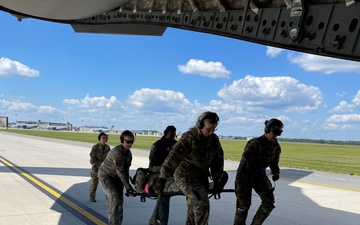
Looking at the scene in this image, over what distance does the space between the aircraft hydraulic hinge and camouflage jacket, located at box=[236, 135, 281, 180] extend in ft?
4.88

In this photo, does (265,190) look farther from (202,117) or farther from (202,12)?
(202,12)

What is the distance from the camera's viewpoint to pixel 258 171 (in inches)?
206

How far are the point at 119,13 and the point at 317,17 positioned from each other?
433 cm

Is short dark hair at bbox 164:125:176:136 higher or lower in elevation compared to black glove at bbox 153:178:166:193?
higher

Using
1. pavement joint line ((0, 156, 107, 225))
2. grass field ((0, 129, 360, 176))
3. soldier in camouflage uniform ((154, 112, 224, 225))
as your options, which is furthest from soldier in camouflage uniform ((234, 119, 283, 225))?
grass field ((0, 129, 360, 176))

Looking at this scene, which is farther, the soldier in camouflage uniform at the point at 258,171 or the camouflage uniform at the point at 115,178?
the camouflage uniform at the point at 115,178

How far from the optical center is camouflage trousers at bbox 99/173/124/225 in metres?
5.41

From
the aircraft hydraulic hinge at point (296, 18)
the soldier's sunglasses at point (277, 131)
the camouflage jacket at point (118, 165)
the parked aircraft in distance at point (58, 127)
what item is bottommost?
the parked aircraft in distance at point (58, 127)

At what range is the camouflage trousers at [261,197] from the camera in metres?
5.20

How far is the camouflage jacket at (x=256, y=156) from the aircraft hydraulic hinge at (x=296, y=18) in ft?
4.88

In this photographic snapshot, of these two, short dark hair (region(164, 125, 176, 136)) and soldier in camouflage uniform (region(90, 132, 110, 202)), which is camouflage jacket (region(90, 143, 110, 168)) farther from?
short dark hair (region(164, 125, 176, 136))

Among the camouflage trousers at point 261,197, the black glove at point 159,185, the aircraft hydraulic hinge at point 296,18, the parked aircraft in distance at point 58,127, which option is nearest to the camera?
the black glove at point 159,185

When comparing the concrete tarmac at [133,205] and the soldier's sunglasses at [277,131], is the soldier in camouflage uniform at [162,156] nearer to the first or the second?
the concrete tarmac at [133,205]

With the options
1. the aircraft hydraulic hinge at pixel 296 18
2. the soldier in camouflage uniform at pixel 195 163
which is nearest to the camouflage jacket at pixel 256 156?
the soldier in camouflage uniform at pixel 195 163
